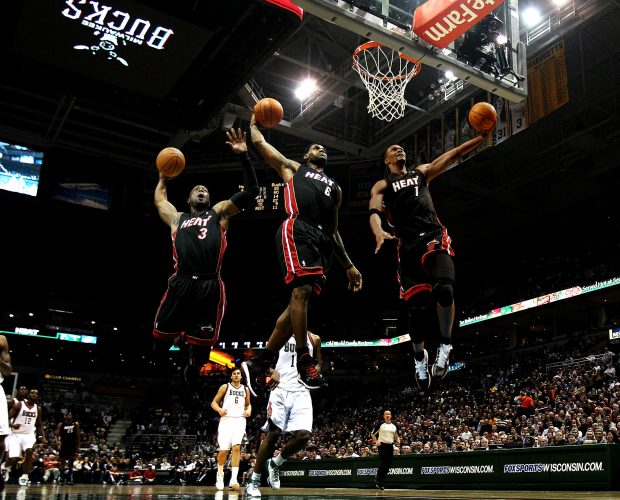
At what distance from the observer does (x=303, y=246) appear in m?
5.21

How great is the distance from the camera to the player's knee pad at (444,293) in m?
5.66

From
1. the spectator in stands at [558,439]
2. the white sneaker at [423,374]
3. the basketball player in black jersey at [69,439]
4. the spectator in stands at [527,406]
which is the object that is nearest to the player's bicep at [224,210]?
the white sneaker at [423,374]

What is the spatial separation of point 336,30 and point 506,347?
15.9 m

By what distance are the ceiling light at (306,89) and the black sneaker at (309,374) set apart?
45.9ft

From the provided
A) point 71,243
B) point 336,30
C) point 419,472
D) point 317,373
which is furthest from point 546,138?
point 71,243

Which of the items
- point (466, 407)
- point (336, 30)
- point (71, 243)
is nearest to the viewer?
point (336, 30)

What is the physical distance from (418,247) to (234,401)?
5.57m

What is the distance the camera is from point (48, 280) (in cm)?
3120

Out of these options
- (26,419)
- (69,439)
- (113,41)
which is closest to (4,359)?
(26,419)

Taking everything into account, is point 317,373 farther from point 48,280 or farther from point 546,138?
point 48,280

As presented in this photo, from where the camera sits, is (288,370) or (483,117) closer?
(483,117)

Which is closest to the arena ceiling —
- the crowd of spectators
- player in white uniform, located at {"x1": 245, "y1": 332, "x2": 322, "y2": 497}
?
player in white uniform, located at {"x1": 245, "y1": 332, "x2": 322, "y2": 497}

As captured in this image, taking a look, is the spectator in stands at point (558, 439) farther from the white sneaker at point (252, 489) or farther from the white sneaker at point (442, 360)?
the white sneaker at point (252, 489)

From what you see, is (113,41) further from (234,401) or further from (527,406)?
(527,406)
